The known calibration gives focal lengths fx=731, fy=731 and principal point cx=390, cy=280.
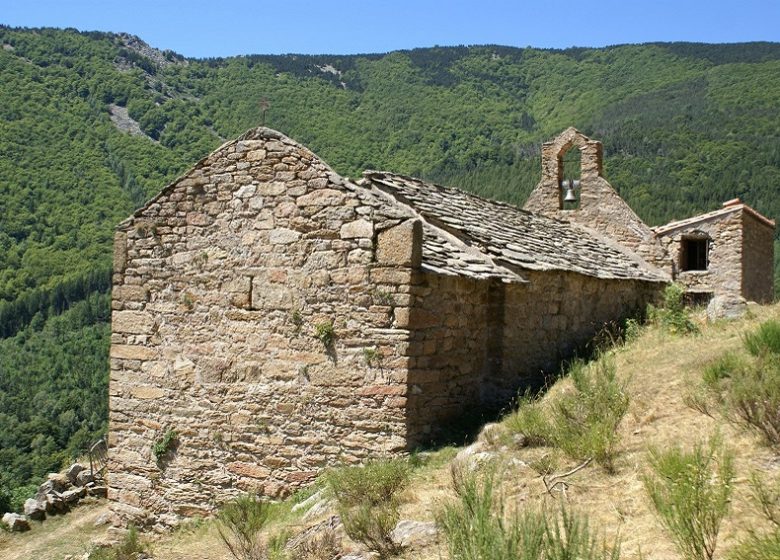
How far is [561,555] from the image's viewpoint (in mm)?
3375

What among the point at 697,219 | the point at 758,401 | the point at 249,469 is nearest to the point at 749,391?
the point at 758,401

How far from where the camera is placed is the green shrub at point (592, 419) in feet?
17.8

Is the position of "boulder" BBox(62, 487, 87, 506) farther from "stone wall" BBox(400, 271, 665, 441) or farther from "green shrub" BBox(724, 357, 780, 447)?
"green shrub" BBox(724, 357, 780, 447)

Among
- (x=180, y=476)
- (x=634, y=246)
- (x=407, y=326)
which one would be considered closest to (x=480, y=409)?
(x=407, y=326)

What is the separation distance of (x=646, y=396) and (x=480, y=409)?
7.11ft

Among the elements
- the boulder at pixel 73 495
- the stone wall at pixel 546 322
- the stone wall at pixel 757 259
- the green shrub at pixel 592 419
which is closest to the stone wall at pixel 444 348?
the stone wall at pixel 546 322

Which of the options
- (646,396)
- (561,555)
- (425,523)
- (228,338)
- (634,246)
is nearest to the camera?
(561,555)

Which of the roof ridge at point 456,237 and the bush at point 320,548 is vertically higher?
the roof ridge at point 456,237

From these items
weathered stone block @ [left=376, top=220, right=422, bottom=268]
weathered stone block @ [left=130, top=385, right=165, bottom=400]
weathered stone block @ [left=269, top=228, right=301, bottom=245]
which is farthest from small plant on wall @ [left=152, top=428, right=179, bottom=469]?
weathered stone block @ [left=376, top=220, right=422, bottom=268]

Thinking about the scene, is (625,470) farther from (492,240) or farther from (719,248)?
(719,248)

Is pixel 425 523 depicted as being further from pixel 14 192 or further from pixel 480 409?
pixel 14 192

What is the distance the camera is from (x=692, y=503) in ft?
12.5

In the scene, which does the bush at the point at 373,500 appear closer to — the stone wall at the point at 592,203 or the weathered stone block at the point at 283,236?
the weathered stone block at the point at 283,236

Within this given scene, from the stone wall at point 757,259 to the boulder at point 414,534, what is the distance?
1267cm
